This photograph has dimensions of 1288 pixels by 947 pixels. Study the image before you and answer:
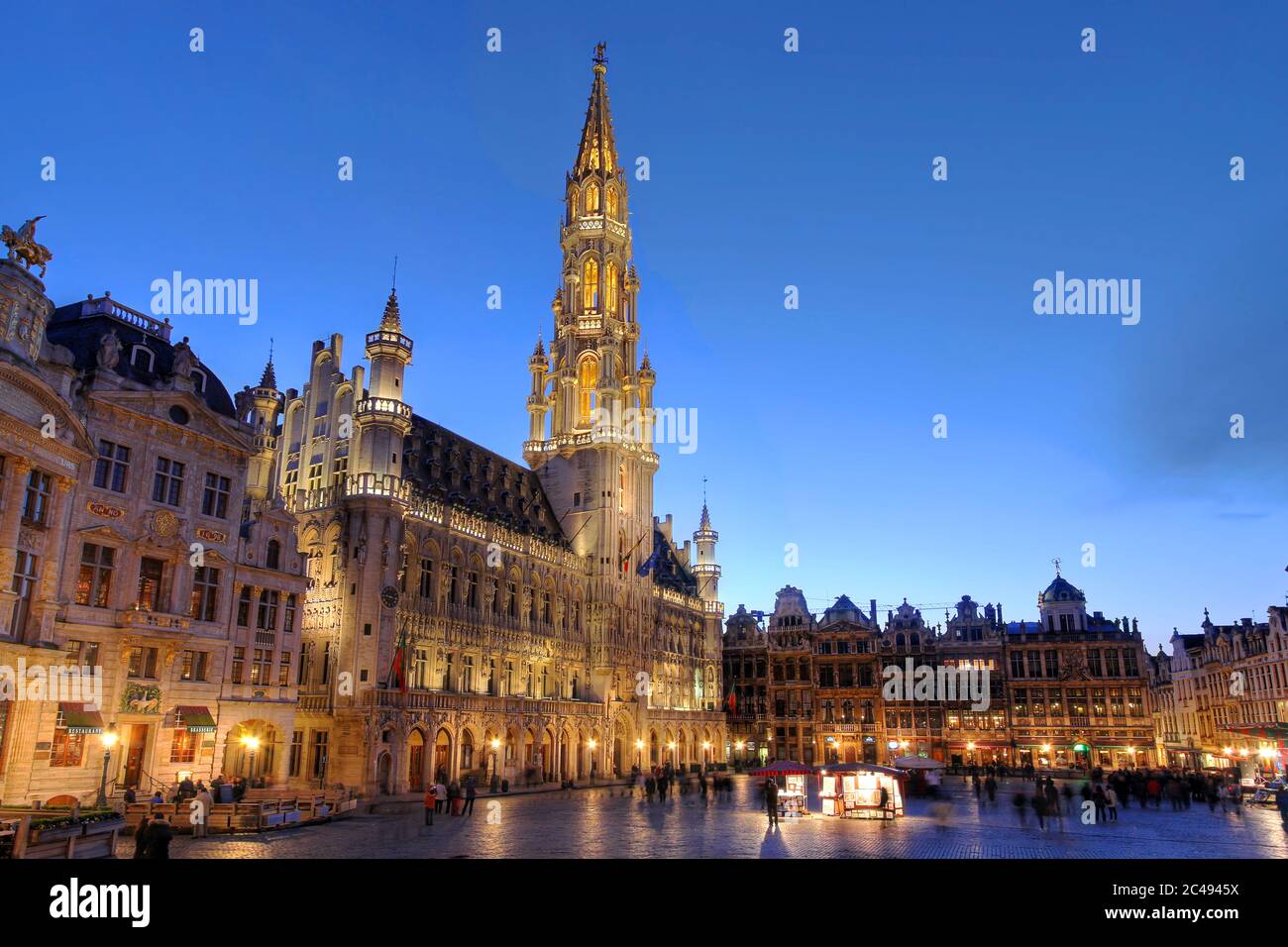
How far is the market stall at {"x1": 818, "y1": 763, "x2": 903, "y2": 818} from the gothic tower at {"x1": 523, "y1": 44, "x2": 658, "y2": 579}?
37394mm

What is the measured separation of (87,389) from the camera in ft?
107

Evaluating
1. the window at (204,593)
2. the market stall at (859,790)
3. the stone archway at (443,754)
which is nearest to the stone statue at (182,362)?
the window at (204,593)

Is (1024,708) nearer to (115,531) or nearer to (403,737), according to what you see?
(403,737)

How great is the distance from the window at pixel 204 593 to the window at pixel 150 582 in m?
1.39

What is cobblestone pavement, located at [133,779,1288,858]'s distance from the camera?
23.8 metres

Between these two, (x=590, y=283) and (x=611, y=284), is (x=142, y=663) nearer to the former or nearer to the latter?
(x=590, y=283)

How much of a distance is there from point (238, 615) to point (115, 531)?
7.70 metres

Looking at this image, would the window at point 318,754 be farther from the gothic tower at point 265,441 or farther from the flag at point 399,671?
the gothic tower at point 265,441

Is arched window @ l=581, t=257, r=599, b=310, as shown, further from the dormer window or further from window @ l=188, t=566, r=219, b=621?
window @ l=188, t=566, r=219, b=621

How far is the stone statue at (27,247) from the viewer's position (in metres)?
29.3

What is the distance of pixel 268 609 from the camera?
4075 centimetres
